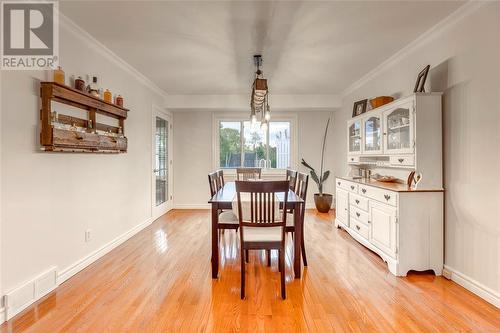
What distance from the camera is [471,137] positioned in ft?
7.73

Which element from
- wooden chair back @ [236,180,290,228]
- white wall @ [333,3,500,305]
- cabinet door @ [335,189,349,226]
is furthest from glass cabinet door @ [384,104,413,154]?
Result: wooden chair back @ [236,180,290,228]

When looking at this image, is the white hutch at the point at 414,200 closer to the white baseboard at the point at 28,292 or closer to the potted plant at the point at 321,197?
the potted plant at the point at 321,197

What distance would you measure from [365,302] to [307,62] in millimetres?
2925

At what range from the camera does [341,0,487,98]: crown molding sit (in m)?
2.31

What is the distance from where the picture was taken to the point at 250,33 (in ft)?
9.11

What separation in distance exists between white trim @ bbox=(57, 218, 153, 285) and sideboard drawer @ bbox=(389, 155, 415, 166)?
3.52m

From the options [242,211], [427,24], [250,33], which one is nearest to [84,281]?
[242,211]

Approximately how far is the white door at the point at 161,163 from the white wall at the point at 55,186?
37.6 inches

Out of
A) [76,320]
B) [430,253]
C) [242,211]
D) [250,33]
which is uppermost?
[250,33]

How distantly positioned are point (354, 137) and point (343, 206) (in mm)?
1107

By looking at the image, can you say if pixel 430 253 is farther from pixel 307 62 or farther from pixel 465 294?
pixel 307 62

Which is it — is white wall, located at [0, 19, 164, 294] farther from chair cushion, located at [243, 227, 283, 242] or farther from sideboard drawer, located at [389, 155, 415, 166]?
sideboard drawer, located at [389, 155, 415, 166]

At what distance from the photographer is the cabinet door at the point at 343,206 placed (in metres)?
3.98

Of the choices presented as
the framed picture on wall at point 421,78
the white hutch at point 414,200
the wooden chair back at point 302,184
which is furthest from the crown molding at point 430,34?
the wooden chair back at point 302,184
